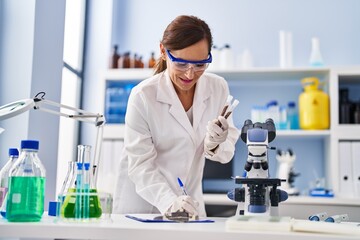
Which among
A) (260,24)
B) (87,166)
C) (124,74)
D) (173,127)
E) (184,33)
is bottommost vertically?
(87,166)

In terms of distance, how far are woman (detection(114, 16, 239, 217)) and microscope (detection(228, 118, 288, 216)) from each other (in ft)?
0.95

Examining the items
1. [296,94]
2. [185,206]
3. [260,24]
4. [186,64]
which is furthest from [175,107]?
[260,24]

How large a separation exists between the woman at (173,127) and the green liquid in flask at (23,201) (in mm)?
490

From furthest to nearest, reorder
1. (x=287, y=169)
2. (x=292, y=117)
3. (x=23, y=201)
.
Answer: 1. (x=292, y=117)
2. (x=287, y=169)
3. (x=23, y=201)

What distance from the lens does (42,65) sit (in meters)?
2.44

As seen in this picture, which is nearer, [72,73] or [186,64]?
[186,64]

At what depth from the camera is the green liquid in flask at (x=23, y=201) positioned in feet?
4.08

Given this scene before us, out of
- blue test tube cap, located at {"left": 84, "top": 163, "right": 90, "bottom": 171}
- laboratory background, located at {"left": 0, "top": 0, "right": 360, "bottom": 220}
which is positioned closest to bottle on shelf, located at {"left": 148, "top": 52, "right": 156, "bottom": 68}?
laboratory background, located at {"left": 0, "top": 0, "right": 360, "bottom": 220}

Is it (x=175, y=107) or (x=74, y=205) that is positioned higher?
(x=175, y=107)

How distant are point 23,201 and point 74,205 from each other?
131mm

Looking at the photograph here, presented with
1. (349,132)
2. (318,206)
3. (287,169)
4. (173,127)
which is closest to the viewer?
(173,127)

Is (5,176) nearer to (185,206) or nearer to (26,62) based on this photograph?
(185,206)

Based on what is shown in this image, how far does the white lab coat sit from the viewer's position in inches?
72.0

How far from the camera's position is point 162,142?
1914mm
